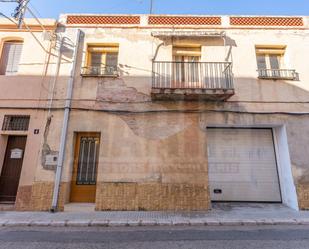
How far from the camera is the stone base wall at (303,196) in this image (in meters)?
6.63

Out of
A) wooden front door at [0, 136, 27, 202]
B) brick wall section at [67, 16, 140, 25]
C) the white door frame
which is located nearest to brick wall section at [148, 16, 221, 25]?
brick wall section at [67, 16, 140, 25]

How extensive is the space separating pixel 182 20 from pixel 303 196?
7877 millimetres

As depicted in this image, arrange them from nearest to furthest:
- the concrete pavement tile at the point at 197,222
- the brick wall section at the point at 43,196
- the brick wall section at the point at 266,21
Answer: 1. the concrete pavement tile at the point at 197,222
2. the brick wall section at the point at 43,196
3. the brick wall section at the point at 266,21

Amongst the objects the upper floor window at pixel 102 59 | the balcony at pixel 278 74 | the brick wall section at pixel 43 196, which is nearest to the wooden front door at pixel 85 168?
the brick wall section at pixel 43 196

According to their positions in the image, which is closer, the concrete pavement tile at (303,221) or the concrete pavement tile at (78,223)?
the concrete pavement tile at (78,223)

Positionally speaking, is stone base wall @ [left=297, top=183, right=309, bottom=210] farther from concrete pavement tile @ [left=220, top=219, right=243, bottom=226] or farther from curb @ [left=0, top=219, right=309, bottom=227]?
concrete pavement tile @ [left=220, top=219, right=243, bottom=226]

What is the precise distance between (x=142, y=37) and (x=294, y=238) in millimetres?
7884

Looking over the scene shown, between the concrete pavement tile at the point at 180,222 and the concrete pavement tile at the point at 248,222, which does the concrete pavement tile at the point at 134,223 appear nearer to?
the concrete pavement tile at the point at 180,222

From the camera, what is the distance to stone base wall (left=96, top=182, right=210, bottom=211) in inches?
257

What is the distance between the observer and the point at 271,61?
8039mm

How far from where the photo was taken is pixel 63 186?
21.7 ft

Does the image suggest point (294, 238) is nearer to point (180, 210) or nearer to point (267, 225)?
point (267, 225)

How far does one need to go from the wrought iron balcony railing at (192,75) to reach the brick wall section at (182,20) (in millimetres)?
1937

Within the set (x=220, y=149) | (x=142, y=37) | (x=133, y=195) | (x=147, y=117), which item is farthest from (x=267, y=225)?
(x=142, y=37)
